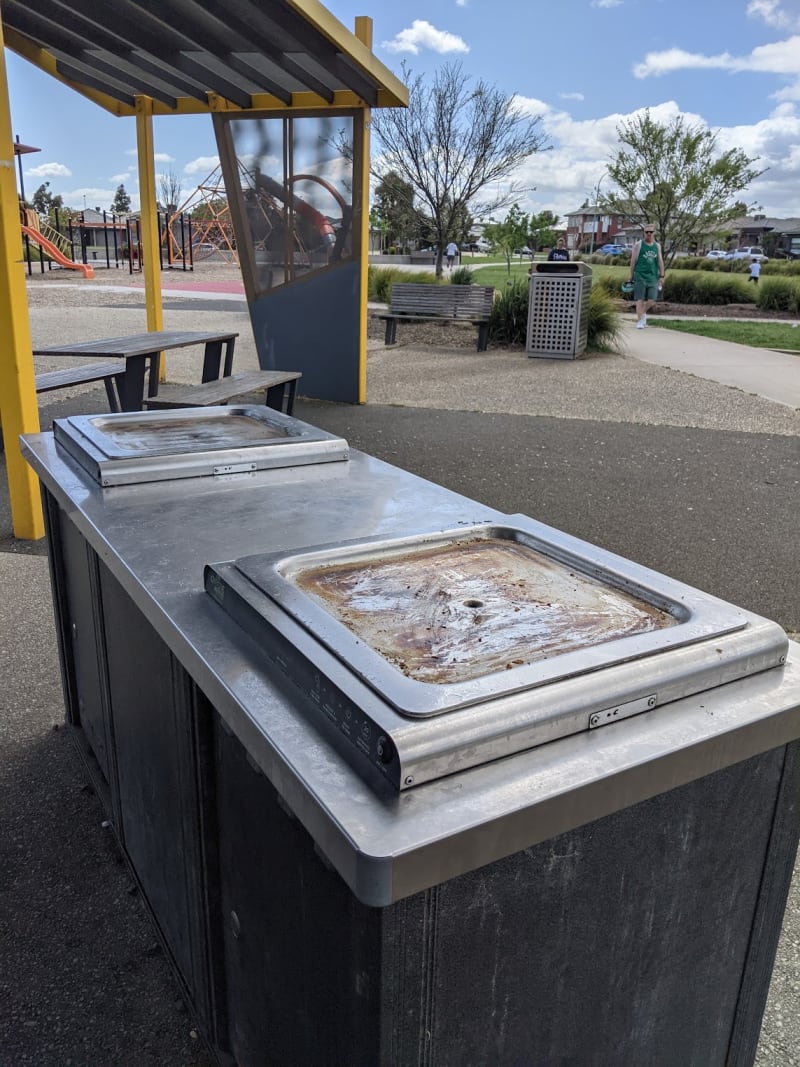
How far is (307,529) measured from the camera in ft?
6.19

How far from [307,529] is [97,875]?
4.02 ft

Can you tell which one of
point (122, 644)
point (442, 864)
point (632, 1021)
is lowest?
point (632, 1021)

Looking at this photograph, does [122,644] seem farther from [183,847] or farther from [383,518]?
[383,518]

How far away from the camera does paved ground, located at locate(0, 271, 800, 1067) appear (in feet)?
6.62

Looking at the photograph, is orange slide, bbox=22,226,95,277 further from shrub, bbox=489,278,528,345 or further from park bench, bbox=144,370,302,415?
park bench, bbox=144,370,302,415

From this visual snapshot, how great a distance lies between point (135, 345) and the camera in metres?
7.19

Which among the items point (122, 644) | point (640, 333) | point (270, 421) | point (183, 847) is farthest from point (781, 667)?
point (640, 333)

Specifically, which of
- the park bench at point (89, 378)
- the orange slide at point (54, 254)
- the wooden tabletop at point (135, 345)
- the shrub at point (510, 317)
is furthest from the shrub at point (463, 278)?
the orange slide at point (54, 254)

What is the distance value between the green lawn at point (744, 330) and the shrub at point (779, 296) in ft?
8.15

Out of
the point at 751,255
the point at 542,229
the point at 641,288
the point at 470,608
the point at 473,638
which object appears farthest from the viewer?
the point at 751,255

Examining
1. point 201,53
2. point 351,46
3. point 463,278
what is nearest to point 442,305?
point 463,278

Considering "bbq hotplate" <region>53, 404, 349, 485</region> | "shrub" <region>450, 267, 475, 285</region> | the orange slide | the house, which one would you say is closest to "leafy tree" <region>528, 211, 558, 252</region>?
the house

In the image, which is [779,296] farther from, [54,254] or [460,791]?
[460,791]

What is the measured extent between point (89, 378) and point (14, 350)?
6.97 feet
